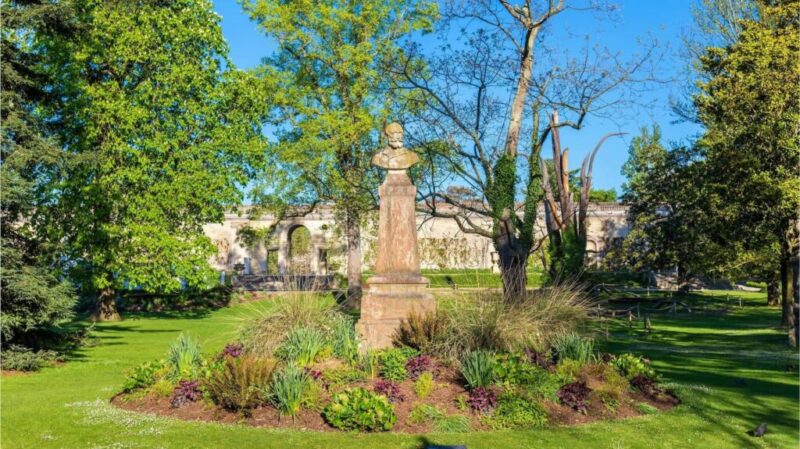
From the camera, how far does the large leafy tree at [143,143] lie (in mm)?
23047

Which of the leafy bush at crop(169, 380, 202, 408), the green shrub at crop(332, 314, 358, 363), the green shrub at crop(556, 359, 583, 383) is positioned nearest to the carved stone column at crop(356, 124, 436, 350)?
the green shrub at crop(332, 314, 358, 363)

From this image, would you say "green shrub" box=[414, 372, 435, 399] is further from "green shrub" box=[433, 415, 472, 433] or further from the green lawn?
the green lawn

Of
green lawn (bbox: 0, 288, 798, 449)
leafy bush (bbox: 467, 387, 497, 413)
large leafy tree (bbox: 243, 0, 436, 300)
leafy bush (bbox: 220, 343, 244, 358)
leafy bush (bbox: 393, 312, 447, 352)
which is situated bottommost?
green lawn (bbox: 0, 288, 798, 449)

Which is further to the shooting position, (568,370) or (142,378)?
(142,378)

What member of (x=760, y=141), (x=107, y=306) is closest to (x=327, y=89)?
(x=107, y=306)

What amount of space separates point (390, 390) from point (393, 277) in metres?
3.23

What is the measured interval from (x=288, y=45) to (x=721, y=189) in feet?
66.1

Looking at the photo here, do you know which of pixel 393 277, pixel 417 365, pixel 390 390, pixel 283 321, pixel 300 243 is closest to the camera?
pixel 390 390

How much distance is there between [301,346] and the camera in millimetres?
10312

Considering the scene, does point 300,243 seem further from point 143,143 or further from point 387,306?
point 387,306

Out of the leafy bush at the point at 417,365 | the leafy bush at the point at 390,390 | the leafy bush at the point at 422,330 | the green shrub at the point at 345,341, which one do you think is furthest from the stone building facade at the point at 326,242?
the leafy bush at the point at 390,390

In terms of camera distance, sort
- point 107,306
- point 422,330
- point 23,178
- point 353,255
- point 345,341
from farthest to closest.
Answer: point 353,255, point 107,306, point 23,178, point 345,341, point 422,330

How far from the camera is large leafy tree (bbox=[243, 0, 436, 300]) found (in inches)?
1179

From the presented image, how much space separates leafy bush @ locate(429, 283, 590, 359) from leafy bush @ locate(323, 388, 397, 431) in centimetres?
→ 190
